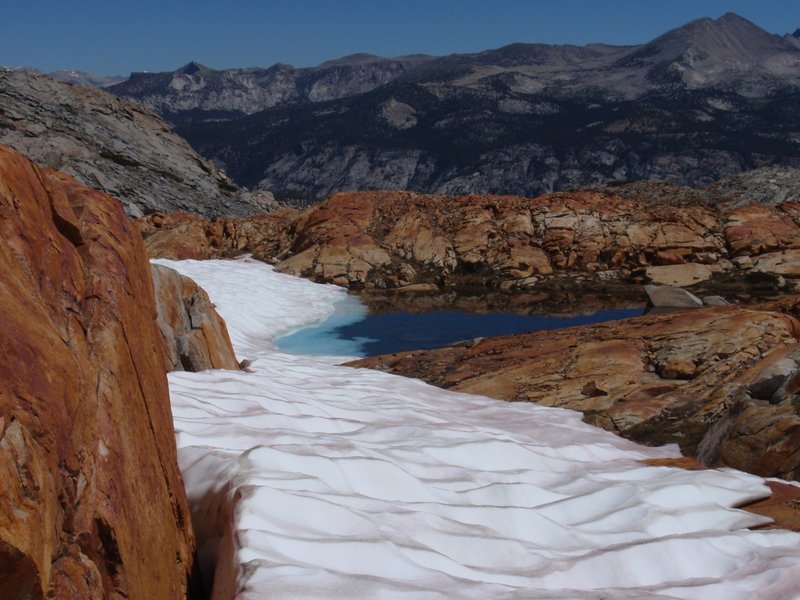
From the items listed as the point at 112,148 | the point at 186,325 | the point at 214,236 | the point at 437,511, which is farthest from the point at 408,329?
the point at 112,148

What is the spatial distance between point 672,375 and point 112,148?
52.5 meters

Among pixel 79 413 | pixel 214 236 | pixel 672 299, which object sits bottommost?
pixel 672 299

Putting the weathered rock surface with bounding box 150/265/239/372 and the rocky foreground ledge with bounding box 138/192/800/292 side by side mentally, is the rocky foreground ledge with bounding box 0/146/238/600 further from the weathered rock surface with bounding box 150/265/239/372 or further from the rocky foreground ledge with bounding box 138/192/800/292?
the rocky foreground ledge with bounding box 138/192/800/292

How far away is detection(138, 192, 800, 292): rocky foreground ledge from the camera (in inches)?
1020

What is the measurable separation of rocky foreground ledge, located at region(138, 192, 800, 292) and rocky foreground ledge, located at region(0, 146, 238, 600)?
21.3 m

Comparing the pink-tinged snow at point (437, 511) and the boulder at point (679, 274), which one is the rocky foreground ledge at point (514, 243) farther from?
the pink-tinged snow at point (437, 511)

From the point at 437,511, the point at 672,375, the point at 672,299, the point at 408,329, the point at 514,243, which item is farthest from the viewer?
the point at 514,243

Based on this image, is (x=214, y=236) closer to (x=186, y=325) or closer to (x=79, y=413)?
(x=186, y=325)

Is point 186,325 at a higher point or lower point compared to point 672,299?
higher

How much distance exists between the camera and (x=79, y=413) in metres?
3.54

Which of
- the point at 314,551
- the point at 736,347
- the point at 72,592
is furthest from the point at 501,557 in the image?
the point at 736,347

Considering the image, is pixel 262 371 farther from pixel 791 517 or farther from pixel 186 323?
pixel 791 517

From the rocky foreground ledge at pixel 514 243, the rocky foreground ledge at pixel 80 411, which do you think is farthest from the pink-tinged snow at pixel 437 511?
the rocky foreground ledge at pixel 514 243

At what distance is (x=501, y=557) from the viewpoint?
199 inches
